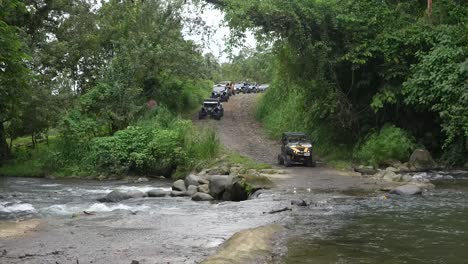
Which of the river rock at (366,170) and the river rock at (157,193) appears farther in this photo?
the river rock at (366,170)

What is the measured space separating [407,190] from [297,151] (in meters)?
7.32

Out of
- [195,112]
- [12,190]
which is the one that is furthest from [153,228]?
[195,112]

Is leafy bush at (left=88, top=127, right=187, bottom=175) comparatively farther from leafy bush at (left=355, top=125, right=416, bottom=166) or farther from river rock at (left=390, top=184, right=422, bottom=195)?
river rock at (left=390, top=184, right=422, bottom=195)

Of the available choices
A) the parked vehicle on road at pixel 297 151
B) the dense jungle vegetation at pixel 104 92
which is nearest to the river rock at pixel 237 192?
the parked vehicle on road at pixel 297 151

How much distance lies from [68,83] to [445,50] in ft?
68.0

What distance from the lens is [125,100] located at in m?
30.9

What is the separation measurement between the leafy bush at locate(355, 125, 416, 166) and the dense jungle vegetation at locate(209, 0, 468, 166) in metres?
0.04

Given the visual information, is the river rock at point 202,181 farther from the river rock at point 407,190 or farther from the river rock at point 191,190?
the river rock at point 407,190

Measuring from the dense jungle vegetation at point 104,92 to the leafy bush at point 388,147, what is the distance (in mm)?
7139

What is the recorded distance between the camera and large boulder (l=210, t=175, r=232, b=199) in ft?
57.7

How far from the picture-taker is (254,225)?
1240 centimetres

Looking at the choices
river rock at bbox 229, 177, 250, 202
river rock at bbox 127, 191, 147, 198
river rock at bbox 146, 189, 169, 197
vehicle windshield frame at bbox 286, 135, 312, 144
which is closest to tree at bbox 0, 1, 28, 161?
river rock at bbox 127, 191, 147, 198

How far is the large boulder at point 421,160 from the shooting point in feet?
75.4

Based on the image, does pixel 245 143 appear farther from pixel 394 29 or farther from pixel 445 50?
pixel 445 50
